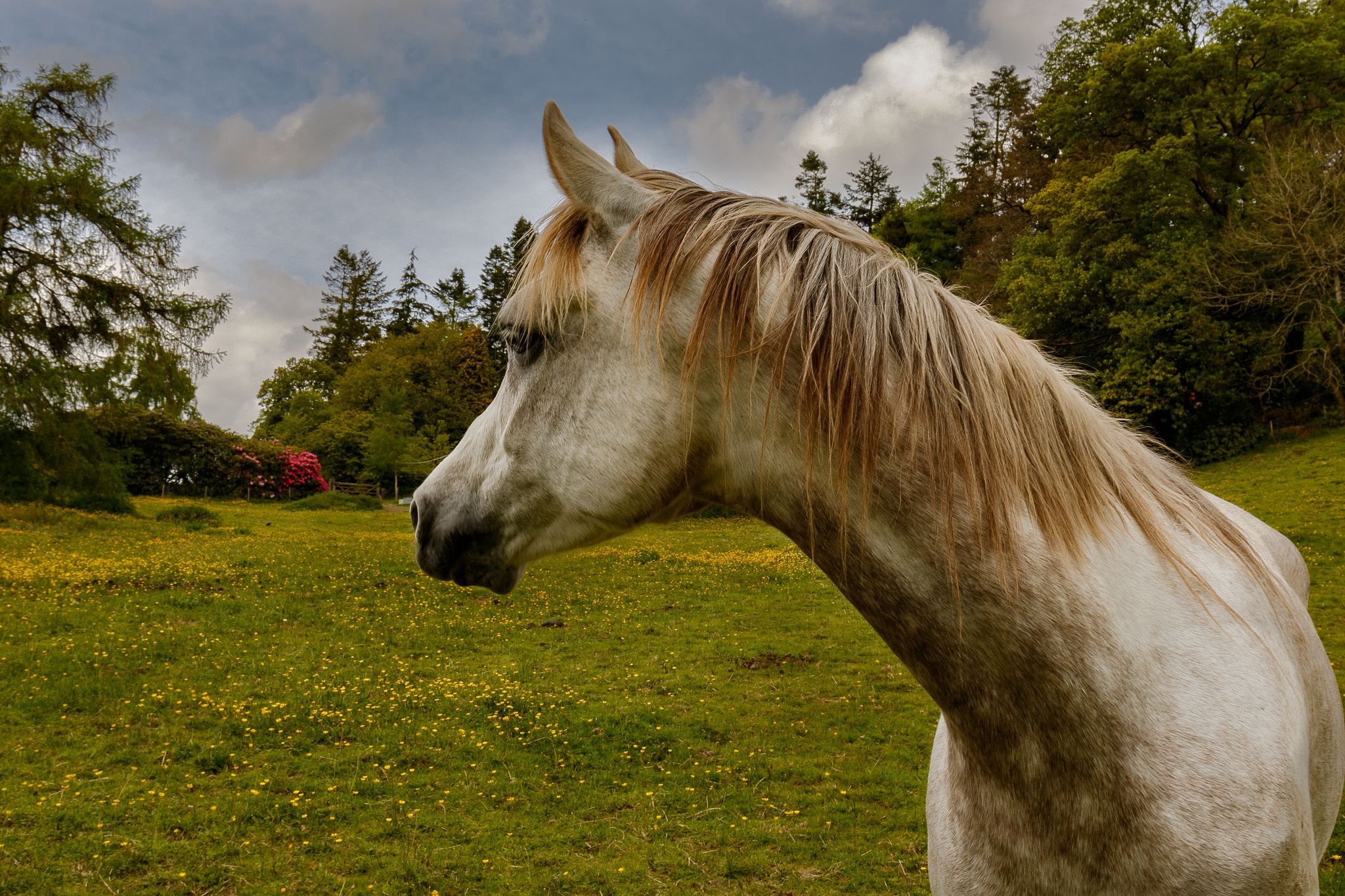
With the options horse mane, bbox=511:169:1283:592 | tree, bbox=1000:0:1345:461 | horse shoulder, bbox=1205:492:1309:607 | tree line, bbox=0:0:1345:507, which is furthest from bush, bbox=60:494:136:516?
tree, bbox=1000:0:1345:461

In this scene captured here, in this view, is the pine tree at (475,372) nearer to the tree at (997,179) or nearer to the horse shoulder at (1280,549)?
the tree at (997,179)

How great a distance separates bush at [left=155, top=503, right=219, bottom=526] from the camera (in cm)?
1769

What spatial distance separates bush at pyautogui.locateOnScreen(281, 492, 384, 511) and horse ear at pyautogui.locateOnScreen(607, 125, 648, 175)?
2722 cm

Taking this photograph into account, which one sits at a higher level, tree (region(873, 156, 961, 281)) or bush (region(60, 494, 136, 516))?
tree (region(873, 156, 961, 281))

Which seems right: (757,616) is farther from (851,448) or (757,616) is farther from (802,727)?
(851,448)

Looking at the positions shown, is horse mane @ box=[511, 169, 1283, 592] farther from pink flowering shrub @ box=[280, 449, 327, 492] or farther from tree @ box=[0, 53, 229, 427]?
pink flowering shrub @ box=[280, 449, 327, 492]

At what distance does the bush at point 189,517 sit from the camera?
696 inches

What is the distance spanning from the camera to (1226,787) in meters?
1.27

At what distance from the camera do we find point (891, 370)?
51.9 inches

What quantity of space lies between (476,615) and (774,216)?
32.1 feet

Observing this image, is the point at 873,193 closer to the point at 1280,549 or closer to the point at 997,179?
the point at 997,179

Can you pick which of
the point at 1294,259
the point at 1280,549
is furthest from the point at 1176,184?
the point at 1280,549

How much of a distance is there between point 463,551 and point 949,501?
1112mm

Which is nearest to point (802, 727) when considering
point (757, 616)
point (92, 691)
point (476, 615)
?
point (757, 616)
